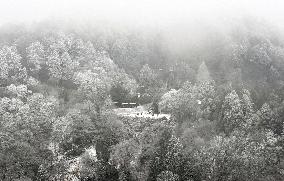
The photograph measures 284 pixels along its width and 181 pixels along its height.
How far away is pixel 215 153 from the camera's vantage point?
184 feet

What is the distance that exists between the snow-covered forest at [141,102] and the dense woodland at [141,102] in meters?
0.21

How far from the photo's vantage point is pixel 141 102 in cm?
9162

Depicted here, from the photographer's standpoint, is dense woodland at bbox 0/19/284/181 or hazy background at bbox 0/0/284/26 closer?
dense woodland at bbox 0/19/284/181

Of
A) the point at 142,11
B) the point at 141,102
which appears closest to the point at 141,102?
the point at 141,102

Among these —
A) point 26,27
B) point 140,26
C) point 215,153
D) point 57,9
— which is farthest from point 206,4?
point 215,153

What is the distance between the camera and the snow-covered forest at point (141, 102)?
56.0 meters

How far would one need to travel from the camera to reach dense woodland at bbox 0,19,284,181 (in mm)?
55906

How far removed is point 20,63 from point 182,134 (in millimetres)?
44464

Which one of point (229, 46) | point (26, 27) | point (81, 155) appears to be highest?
point (26, 27)

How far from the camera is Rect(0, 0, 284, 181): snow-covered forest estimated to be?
5597cm

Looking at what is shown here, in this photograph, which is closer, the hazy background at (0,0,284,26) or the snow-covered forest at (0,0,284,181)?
the snow-covered forest at (0,0,284,181)

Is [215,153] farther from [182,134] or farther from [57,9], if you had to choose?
[57,9]

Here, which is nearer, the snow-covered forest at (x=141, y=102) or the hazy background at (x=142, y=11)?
the snow-covered forest at (x=141, y=102)

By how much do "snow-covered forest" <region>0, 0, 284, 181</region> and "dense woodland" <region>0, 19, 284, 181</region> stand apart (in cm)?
21
